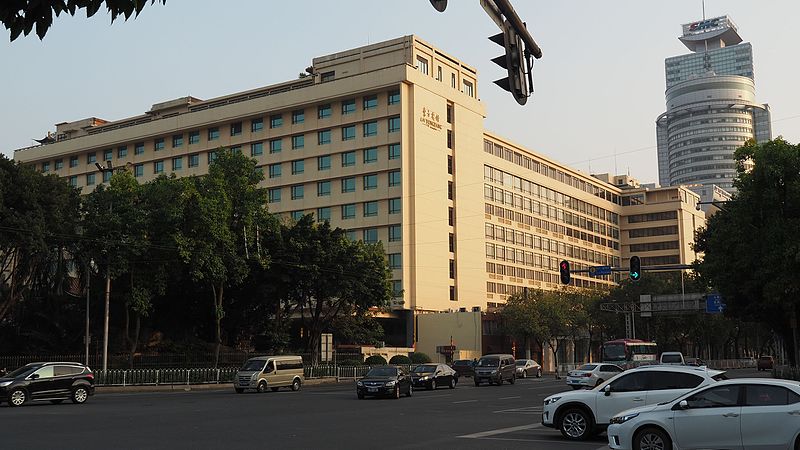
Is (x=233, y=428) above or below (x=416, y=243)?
below

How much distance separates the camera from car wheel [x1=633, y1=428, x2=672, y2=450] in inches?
489

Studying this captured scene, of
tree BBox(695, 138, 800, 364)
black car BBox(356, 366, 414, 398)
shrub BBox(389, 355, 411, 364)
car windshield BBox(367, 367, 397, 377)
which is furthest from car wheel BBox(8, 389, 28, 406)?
shrub BBox(389, 355, 411, 364)

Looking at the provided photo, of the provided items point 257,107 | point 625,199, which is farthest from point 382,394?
point 625,199

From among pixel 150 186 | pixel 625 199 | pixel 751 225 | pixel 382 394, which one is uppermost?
pixel 625 199

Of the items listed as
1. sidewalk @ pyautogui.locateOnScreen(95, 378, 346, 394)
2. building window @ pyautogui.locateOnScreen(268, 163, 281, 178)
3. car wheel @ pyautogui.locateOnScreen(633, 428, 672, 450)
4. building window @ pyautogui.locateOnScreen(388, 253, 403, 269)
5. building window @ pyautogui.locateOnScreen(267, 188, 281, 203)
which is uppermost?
building window @ pyautogui.locateOnScreen(268, 163, 281, 178)

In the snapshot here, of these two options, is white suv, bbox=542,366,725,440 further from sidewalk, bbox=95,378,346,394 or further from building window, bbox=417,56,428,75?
building window, bbox=417,56,428,75

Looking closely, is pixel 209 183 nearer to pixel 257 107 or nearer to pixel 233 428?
pixel 233 428

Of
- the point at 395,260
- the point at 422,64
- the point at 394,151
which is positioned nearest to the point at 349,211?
the point at 394,151

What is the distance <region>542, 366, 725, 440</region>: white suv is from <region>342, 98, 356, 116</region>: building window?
236 feet

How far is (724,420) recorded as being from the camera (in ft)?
39.1

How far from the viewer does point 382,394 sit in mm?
33344

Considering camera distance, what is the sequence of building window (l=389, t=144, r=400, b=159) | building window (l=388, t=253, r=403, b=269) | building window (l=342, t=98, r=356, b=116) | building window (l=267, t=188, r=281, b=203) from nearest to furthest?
building window (l=388, t=253, r=403, b=269) < building window (l=389, t=144, r=400, b=159) < building window (l=342, t=98, r=356, b=116) < building window (l=267, t=188, r=281, b=203)

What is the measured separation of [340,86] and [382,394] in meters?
57.5

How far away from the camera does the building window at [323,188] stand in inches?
3440
